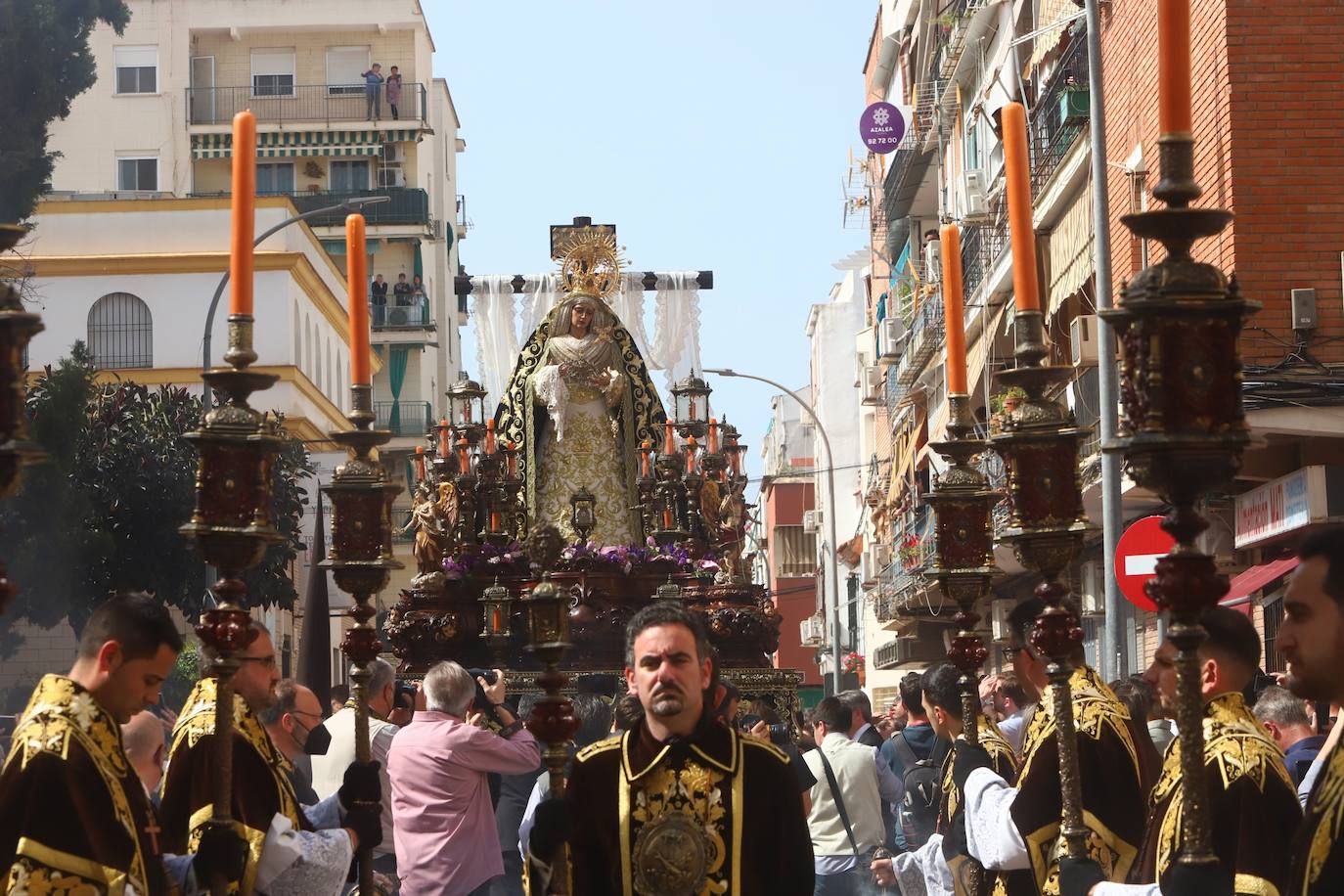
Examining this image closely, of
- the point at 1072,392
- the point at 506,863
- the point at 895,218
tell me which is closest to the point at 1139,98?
the point at 1072,392

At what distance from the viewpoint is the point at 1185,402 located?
459 cm

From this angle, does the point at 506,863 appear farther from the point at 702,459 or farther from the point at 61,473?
the point at 61,473

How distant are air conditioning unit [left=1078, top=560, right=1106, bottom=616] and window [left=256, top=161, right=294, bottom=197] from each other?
3271 cm

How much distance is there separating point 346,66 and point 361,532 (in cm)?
4984

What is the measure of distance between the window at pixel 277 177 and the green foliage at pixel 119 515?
82.9 feet

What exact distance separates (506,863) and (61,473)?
14.8 m

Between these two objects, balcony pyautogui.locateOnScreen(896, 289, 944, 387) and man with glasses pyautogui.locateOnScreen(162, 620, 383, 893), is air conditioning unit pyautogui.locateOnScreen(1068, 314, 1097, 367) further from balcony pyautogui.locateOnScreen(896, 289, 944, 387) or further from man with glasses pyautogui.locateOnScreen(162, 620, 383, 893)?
man with glasses pyautogui.locateOnScreen(162, 620, 383, 893)

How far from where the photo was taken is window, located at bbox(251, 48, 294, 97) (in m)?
55.0

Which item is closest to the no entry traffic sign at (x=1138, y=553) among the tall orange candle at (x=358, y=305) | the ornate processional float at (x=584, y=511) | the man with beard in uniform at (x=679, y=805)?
the ornate processional float at (x=584, y=511)

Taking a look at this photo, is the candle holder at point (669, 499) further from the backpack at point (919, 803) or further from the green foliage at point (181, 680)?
the green foliage at point (181, 680)

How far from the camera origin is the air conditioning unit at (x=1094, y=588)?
24.2m

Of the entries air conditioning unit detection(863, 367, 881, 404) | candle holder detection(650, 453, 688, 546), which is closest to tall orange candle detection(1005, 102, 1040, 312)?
candle holder detection(650, 453, 688, 546)

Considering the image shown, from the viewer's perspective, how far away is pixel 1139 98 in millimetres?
19859

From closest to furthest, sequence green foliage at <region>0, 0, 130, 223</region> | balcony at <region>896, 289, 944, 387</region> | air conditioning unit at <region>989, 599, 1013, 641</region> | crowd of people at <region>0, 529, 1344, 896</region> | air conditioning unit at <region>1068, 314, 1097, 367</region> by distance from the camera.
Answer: crowd of people at <region>0, 529, 1344, 896</region> < air conditioning unit at <region>1068, 314, 1097, 367</region> < green foliage at <region>0, 0, 130, 223</region> < balcony at <region>896, 289, 944, 387</region> < air conditioning unit at <region>989, 599, 1013, 641</region>
